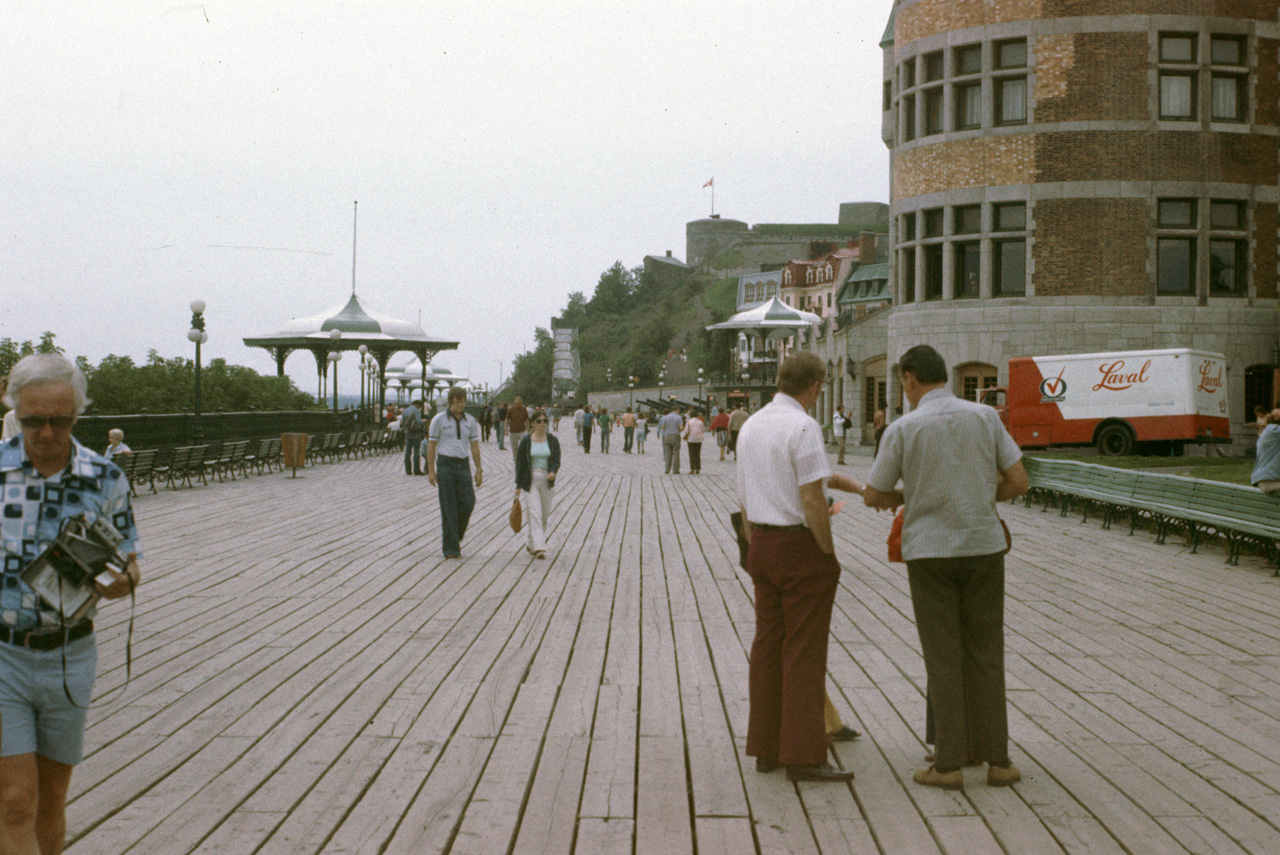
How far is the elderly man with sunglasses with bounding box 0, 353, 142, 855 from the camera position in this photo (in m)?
3.13

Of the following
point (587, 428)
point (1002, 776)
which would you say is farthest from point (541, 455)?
point (587, 428)

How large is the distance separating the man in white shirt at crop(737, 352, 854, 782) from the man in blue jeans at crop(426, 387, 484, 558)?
299 inches

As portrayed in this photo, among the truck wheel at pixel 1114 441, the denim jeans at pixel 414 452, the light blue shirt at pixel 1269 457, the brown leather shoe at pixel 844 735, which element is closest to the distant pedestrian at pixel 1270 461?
the light blue shirt at pixel 1269 457

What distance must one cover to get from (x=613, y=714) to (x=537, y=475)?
669 centimetres

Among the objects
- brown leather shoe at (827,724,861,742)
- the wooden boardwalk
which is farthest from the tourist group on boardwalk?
brown leather shoe at (827,724,861,742)

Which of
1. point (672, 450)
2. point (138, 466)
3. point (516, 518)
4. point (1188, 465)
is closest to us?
point (516, 518)

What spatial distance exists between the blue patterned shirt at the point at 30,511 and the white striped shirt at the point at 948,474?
2.90 m

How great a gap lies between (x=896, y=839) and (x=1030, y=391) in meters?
23.4

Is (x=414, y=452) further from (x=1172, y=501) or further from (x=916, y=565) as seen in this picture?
(x=916, y=565)

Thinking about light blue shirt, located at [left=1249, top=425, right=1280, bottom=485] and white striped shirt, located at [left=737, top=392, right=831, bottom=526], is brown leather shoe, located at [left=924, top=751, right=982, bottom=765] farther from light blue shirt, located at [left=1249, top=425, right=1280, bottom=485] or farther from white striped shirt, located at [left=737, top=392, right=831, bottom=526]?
light blue shirt, located at [left=1249, top=425, right=1280, bottom=485]

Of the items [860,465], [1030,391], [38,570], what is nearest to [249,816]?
[38,570]

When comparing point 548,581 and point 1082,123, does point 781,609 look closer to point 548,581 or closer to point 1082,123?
point 548,581

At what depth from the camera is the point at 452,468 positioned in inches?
489

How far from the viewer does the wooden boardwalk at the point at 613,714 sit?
14.4ft
